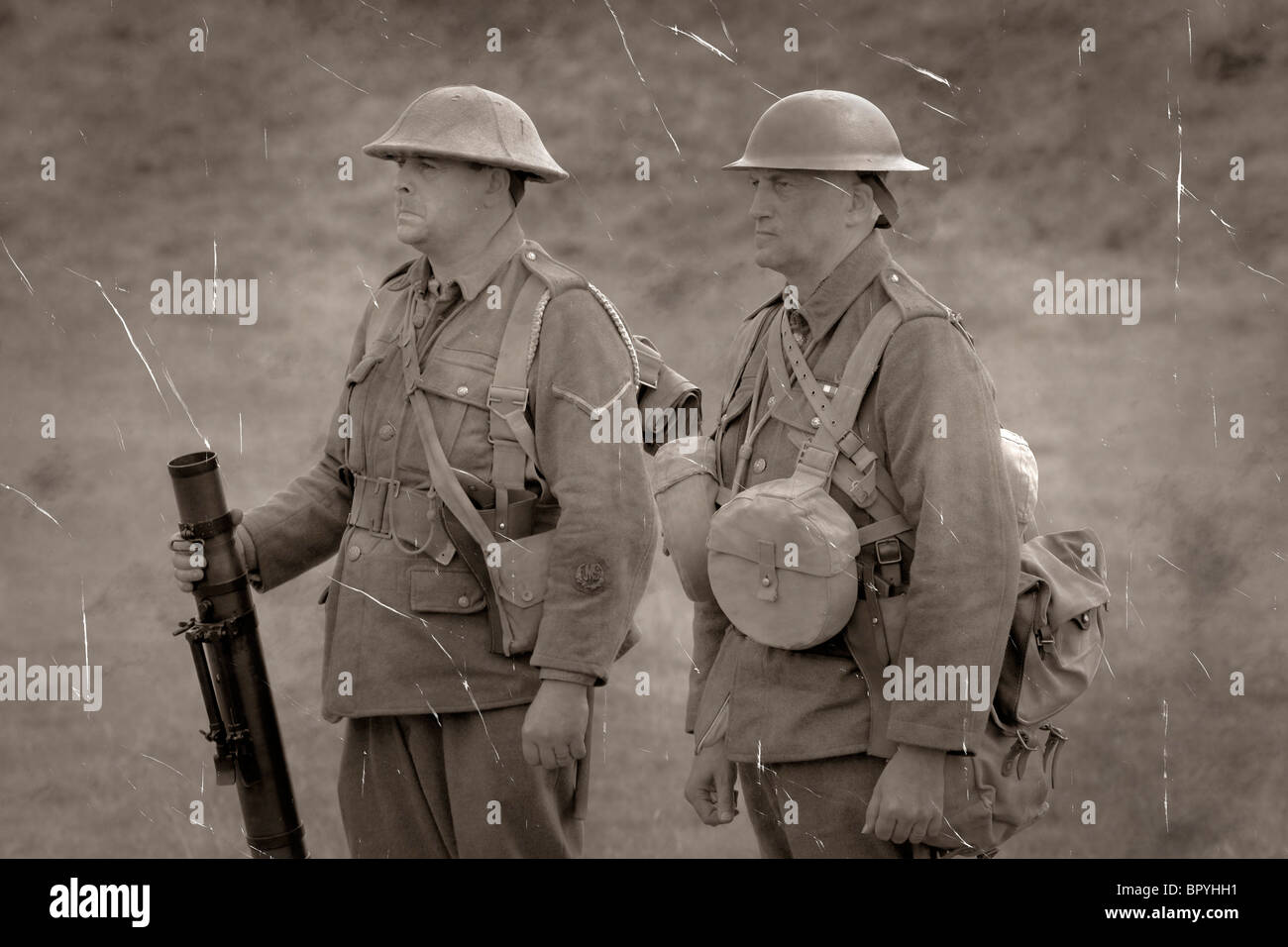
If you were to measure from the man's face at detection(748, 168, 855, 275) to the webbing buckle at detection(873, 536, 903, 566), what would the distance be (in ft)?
1.87

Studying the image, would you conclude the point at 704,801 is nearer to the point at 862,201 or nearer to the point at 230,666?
the point at 230,666

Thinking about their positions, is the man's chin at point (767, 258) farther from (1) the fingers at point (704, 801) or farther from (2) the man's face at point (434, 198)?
(1) the fingers at point (704, 801)

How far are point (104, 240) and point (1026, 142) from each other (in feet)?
9.79

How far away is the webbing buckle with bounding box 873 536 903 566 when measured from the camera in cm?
357

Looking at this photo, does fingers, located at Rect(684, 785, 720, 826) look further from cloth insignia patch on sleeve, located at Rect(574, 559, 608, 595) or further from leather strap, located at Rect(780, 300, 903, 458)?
leather strap, located at Rect(780, 300, 903, 458)

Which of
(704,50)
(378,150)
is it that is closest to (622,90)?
(704,50)

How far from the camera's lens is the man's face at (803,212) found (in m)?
3.69

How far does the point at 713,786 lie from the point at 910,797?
0.56 meters

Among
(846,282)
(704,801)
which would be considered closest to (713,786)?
(704,801)

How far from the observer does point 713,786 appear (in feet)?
12.8

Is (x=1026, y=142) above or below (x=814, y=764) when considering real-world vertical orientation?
above

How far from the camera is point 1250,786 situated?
577 centimetres

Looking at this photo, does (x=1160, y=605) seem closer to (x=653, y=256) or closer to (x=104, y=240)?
(x=653, y=256)

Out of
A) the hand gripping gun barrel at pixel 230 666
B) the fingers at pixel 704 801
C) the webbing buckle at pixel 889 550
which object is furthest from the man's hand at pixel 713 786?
the hand gripping gun barrel at pixel 230 666
